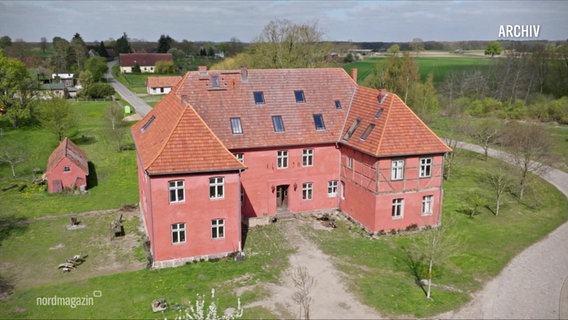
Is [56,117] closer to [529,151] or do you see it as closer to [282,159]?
[282,159]

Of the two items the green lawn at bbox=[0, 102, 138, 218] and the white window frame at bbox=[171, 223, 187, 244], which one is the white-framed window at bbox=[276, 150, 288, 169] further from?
the green lawn at bbox=[0, 102, 138, 218]

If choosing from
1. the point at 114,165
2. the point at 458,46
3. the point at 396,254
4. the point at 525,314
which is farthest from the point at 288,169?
the point at 458,46

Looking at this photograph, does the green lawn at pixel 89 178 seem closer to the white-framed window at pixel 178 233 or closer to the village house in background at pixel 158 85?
the white-framed window at pixel 178 233

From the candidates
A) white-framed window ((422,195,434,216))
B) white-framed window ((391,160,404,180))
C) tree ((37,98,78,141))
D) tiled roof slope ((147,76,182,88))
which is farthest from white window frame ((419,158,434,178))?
tiled roof slope ((147,76,182,88))

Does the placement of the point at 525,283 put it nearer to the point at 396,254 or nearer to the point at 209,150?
the point at 396,254

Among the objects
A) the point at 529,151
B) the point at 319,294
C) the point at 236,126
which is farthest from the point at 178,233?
the point at 529,151

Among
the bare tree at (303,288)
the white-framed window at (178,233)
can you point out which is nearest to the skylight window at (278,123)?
the white-framed window at (178,233)
